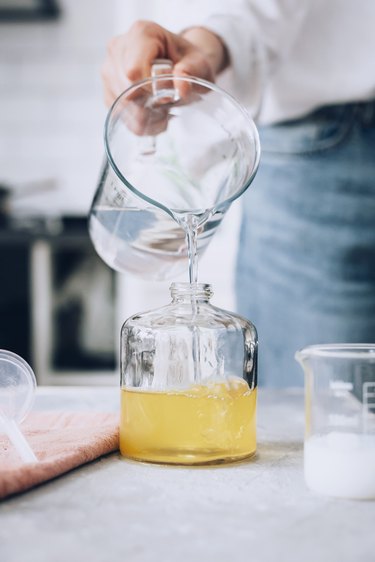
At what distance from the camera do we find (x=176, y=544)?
1.69 feet

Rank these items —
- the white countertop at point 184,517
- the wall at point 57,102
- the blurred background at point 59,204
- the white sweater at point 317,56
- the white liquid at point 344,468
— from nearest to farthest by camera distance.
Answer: the white countertop at point 184,517, the white liquid at point 344,468, the white sweater at point 317,56, the blurred background at point 59,204, the wall at point 57,102

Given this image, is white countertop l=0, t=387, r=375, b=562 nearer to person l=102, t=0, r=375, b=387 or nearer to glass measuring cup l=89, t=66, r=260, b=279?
glass measuring cup l=89, t=66, r=260, b=279

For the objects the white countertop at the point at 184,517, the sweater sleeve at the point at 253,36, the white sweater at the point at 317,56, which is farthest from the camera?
the white sweater at the point at 317,56

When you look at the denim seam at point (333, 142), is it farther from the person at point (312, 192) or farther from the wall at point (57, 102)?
the wall at point (57, 102)

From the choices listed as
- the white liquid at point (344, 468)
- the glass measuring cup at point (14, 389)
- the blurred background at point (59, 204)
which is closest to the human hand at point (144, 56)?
the glass measuring cup at point (14, 389)

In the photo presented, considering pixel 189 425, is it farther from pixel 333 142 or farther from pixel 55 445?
pixel 333 142

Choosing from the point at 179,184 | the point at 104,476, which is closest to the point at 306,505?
the point at 104,476

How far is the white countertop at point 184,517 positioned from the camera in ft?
1.64

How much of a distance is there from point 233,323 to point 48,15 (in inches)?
104

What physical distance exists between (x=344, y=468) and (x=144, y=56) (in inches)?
21.1

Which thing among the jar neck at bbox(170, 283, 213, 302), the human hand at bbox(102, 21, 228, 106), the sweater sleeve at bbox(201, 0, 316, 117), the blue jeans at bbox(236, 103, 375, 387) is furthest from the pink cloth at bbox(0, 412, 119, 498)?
the blue jeans at bbox(236, 103, 375, 387)

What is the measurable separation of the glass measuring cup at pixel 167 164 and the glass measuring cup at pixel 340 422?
0.76ft

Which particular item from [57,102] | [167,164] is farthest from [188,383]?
[57,102]

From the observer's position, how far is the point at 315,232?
154 cm
